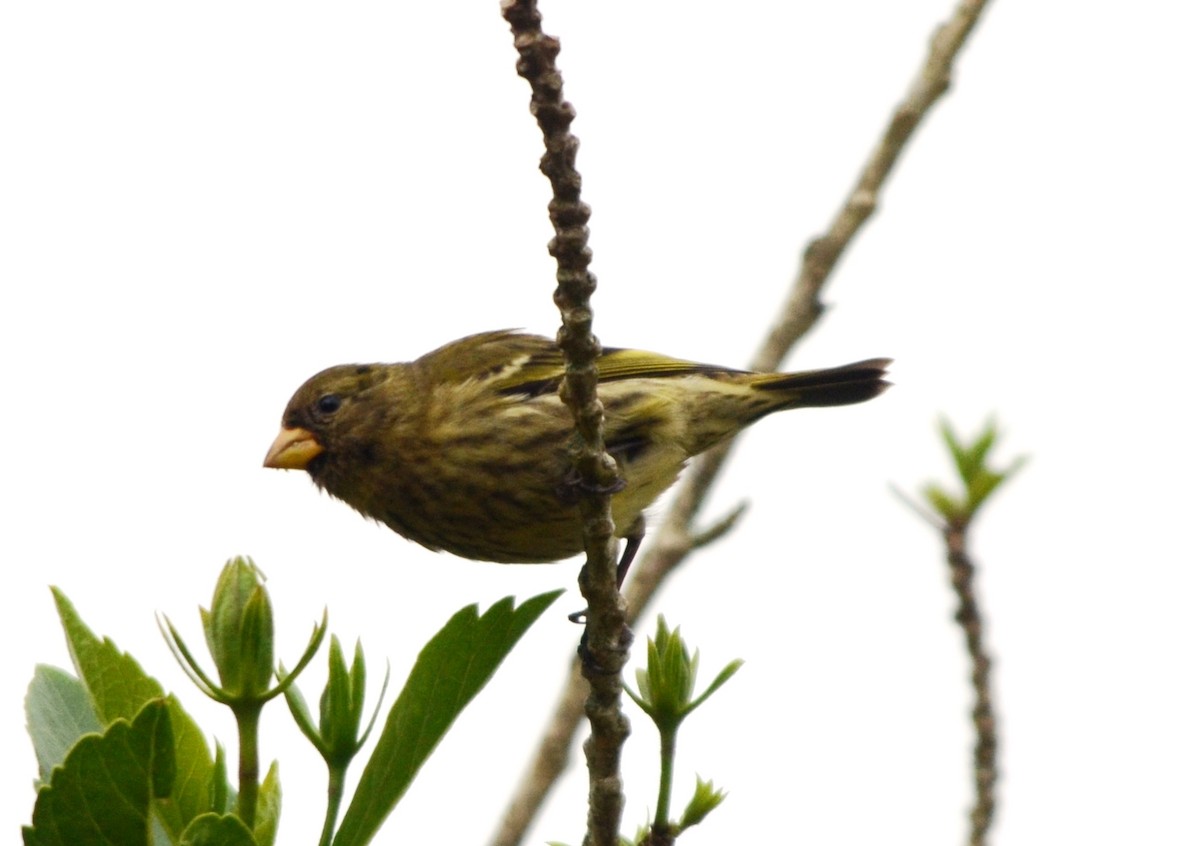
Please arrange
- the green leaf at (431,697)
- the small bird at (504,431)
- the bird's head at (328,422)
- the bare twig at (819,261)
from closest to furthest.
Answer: the green leaf at (431,697)
the bare twig at (819,261)
the small bird at (504,431)
the bird's head at (328,422)

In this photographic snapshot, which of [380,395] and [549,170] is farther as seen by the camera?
[380,395]

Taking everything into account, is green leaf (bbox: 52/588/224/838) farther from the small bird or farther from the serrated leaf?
the small bird

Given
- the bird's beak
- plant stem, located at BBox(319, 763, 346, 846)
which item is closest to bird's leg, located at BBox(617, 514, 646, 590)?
the bird's beak

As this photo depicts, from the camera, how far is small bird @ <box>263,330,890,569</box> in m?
5.12

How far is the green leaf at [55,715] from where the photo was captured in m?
2.46

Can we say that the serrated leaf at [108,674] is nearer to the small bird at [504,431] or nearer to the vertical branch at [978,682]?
the vertical branch at [978,682]

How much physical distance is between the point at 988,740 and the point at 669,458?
9.43ft

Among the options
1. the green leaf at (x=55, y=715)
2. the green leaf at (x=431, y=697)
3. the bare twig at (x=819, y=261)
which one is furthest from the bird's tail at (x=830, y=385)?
the green leaf at (x=55, y=715)

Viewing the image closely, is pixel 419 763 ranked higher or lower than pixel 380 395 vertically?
lower

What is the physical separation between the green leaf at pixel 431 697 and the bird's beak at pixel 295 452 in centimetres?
325

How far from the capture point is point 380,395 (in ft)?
18.9

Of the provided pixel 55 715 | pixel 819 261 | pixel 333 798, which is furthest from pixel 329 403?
pixel 333 798

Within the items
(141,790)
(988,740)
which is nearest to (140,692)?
(141,790)

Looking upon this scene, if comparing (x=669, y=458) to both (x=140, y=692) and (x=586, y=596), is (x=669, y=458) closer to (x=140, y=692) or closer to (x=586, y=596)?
(x=586, y=596)
